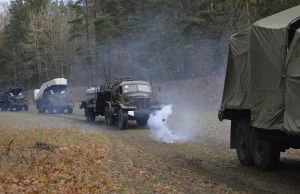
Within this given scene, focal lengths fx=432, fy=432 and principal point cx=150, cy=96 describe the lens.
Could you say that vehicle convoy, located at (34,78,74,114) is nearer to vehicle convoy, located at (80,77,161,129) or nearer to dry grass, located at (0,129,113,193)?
vehicle convoy, located at (80,77,161,129)

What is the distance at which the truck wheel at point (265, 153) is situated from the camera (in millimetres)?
9812

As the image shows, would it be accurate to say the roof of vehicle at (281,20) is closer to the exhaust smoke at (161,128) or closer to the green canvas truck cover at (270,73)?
the green canvas truck cover at (270,73)

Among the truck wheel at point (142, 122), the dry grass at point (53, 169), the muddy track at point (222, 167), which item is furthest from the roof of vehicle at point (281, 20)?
the truck wheel at point (142, 122)

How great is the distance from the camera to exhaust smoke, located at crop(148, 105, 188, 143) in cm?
1758

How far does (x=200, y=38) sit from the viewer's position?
1618 inches

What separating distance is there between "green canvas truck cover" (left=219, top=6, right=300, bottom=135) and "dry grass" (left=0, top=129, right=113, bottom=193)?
3.54m

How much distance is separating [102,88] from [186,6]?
2119cm

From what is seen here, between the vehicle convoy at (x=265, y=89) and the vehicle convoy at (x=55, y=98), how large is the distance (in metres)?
26.2

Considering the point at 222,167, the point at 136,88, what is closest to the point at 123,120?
the point at 136,88

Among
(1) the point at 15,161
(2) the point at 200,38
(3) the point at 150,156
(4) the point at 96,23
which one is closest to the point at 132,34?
(4) the point at 96,23

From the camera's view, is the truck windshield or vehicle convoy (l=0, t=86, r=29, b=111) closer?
the truck windshield

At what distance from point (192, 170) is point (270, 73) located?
3075mm

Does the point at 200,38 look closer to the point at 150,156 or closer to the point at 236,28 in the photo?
the point at 236,28

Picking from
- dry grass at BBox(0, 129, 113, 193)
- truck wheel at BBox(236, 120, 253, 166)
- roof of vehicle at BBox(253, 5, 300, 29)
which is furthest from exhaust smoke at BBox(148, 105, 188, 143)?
roof of vehicle at BBox(253, 5, 300, 29)
